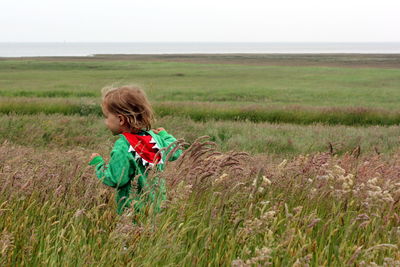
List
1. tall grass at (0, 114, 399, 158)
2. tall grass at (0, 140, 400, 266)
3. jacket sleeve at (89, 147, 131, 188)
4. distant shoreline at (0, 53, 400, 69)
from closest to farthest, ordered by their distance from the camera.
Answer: tall grass at (0, 140, 400, 266) → jacket sleeve at (89, 147, 131, 188) → tall grass at (0, 114, 399, 158) → distant shoreline at (0, 53, 400, 69)

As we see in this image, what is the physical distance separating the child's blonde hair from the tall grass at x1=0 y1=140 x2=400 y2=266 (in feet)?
1.62

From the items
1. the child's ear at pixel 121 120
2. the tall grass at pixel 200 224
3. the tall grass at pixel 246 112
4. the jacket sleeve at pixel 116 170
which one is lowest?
the tall grass at pixel 246 112

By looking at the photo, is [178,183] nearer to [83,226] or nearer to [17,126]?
[83,226]

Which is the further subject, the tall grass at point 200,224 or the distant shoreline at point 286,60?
the distant shoreline at point 286,60

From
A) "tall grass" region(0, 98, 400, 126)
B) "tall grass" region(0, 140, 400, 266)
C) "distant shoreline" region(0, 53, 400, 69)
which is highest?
"tall grass" region(0, 140, 400, 266)

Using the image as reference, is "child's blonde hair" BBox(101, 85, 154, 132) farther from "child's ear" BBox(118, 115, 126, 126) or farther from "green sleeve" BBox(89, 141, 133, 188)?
"green sleeve" BBox(89, 141, 133, 188)

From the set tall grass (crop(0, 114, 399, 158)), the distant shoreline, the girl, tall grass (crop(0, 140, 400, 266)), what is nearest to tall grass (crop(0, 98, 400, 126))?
tall grass (crop(0, 114, 399, 158))

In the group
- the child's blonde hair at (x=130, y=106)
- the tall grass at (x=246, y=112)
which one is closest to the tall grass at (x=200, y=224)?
the child's blonde hair at (x=130, y=106)

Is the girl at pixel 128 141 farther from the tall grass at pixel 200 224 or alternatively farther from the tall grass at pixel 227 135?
the tall grass at pixel 227 135

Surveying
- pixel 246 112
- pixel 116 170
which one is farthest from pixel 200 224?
pixel 246 112

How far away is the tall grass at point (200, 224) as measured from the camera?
8.40 feet

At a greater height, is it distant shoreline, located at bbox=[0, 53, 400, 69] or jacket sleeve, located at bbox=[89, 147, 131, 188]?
jacket sleeve, located at bbox=[89, 147, 131, 188]

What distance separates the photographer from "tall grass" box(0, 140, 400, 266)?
256cm

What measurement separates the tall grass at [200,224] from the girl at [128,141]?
0.53 ft
